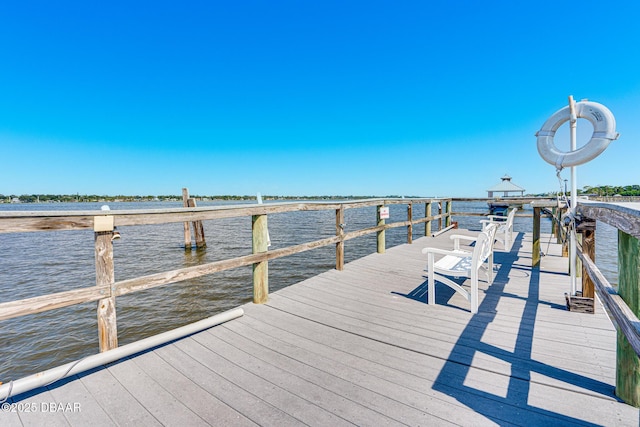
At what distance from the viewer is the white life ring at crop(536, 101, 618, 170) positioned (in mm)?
2947

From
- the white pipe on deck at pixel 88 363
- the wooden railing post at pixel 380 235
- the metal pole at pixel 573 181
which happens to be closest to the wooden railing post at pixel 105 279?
the white pipe on deck at pixel 88 363

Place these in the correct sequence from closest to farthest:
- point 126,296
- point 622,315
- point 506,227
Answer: point 622,315 → point 506,227 → point 126,296

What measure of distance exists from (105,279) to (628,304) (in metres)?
3.21

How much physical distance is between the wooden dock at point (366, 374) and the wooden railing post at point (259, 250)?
155 mm

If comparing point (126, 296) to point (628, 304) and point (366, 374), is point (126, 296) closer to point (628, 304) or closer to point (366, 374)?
point (366, 374)

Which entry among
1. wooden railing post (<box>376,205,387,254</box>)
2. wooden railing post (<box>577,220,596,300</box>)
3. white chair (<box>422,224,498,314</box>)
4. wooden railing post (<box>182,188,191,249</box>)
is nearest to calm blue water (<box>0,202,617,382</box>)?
wooden railing post (<box>182,188,191,249</box>)

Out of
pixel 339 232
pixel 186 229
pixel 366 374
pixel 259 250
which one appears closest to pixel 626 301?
pixel 366 374

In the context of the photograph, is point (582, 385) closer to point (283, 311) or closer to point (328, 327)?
point (328, 327)

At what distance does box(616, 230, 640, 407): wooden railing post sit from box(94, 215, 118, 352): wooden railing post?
310 centimetres

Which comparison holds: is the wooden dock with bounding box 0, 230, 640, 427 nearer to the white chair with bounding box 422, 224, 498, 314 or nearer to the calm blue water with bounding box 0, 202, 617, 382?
the white chair with bounding box 422, 224, 498, 314

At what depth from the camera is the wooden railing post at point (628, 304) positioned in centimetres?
143

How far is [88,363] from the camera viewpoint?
6.63ft

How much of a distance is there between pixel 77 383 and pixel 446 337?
2.75 meters

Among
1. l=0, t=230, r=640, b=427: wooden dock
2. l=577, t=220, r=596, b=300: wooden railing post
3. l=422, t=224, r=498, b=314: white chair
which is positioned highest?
l=577, t=220, r=596, b=300: wooden railing post
